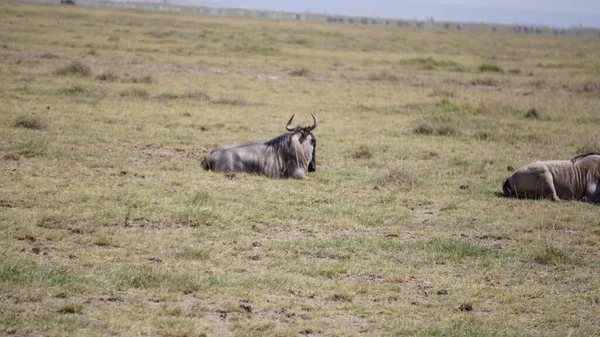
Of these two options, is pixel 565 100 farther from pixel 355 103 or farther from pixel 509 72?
pixel 509 72

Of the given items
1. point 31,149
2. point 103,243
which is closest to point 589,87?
point 31,149

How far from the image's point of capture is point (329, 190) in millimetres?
10500

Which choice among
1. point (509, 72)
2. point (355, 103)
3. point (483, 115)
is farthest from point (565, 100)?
point (509, 72)

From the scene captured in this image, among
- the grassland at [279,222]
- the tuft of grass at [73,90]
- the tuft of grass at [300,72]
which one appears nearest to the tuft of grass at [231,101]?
the grassland at [279,222]

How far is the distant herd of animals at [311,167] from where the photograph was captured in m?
10.5

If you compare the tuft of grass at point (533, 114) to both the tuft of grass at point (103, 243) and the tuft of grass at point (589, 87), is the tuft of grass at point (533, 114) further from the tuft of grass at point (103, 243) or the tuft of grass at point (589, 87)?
the tuft of grass at point (103, 243)

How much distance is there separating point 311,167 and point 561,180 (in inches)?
136

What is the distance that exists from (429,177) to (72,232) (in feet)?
18.9

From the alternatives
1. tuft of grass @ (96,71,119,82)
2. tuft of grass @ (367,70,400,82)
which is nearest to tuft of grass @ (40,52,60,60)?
tuft of grass @ (96,71,119,82)

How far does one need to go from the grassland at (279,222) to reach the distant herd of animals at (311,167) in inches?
12.2

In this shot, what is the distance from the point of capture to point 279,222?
8602 mm

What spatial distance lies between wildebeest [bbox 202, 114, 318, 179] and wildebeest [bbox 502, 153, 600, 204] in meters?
2.89

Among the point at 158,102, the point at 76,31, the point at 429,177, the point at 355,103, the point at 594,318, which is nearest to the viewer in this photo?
the point at 594,318

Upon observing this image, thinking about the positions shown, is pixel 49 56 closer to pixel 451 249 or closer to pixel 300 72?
pixel 300 72
